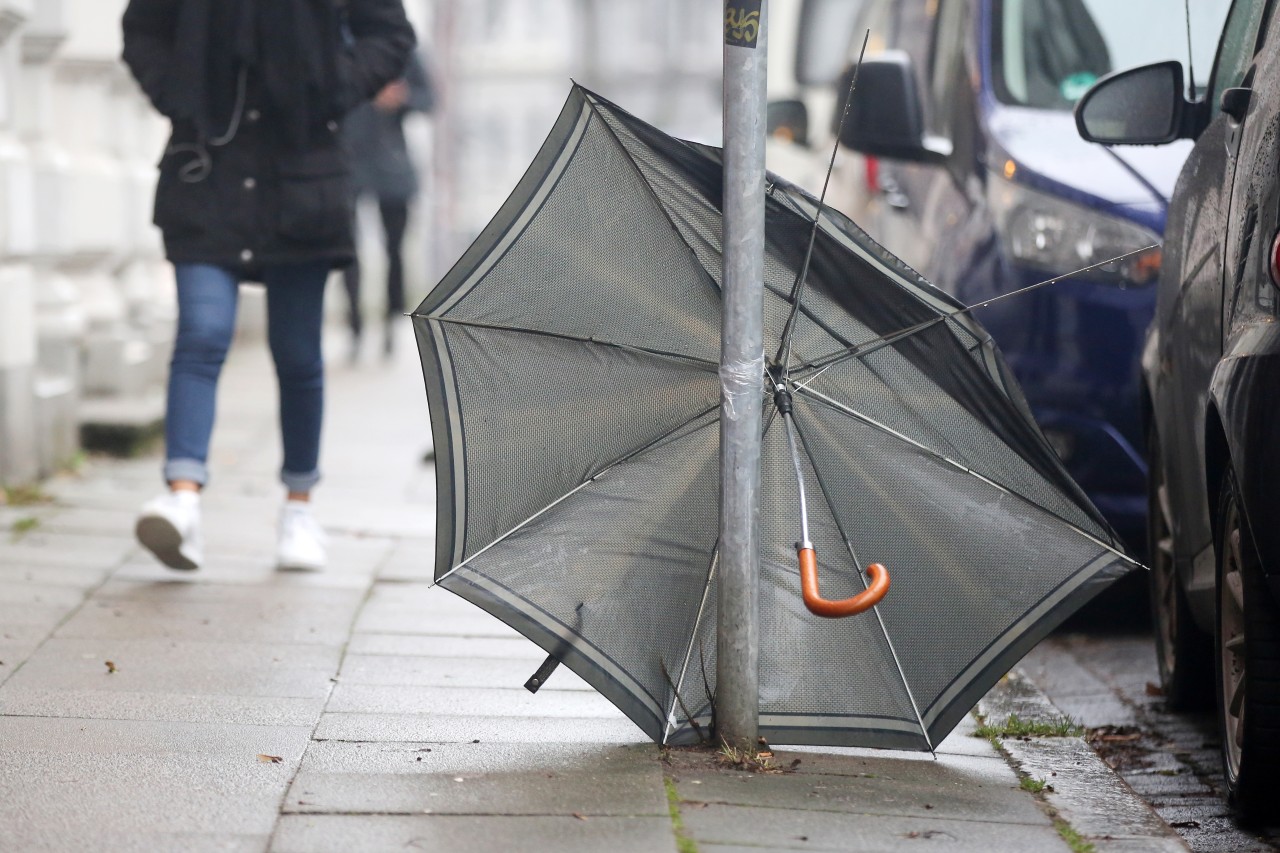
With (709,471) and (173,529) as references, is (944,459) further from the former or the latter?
(173,529)

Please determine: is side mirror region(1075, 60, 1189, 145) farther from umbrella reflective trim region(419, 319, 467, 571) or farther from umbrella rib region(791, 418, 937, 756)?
umbrella reflective trim region(419, 319, 467, 571)

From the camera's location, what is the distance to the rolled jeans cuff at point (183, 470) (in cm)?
524

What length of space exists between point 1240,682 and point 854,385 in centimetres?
90

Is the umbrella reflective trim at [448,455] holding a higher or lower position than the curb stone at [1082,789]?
higher

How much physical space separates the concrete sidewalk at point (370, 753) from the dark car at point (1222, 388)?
34 centimetres

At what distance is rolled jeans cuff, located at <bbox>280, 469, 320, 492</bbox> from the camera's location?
558 cm

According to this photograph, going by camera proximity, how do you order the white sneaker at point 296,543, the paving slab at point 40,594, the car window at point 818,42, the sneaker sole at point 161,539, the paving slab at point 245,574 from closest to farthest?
the paving slab at point 40,594, the sneaker sole at point 161,539, the paving slab at point 245,574, the white sneaker at point 296,543, the car window at point 818,42

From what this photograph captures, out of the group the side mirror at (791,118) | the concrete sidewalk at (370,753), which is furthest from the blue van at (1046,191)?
the side mirror at (791,118)

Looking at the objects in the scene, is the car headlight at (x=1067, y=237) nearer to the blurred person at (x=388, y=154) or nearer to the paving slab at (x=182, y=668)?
the paving slab at (x=182, y=668)

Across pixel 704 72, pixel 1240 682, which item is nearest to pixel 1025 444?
pixel 1240 682

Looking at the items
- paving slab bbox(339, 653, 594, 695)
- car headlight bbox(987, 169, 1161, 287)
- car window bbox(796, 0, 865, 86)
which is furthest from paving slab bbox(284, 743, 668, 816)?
car window bbox(796, 0, 865, 86)

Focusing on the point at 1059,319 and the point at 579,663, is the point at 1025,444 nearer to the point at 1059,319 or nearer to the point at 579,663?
the point at 579,663

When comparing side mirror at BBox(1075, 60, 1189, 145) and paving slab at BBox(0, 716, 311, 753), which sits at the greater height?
A: side mirror at BBox(1075, 60, 1189, 145)

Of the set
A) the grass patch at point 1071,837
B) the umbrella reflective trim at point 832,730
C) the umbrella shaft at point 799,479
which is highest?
the umbrella shaft at point 799,479
